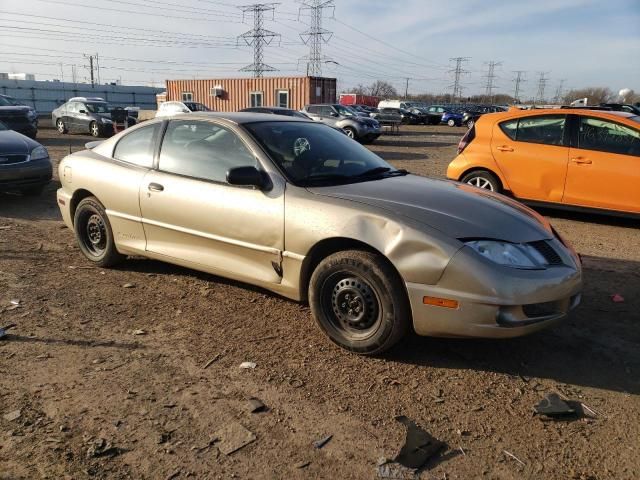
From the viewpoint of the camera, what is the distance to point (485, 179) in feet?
26.1

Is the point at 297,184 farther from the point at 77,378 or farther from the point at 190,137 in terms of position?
the point at 77,378

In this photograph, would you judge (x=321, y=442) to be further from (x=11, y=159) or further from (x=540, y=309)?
(x=11, y=159)

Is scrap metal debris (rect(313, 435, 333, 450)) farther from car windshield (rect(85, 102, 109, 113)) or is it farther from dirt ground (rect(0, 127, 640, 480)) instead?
car windshield (rect(85, 102, 109, 113))

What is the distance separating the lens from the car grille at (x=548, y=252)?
347cm

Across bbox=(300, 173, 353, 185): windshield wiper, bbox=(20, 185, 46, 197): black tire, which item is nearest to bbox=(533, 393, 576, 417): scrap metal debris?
bbox=(300, 173, 353, 185): windshield wiper

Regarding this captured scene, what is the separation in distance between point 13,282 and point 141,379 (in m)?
2.40

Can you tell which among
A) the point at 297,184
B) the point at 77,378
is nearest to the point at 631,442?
the point at 297,184

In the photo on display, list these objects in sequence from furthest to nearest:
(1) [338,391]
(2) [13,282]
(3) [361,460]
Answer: (2) [13,282] → (1) [338,391] → (3) [361,460]

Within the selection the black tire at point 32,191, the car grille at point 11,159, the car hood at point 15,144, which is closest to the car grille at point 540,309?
the car grille at point 11,159

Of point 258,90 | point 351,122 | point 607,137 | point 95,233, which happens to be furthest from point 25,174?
point 258,90

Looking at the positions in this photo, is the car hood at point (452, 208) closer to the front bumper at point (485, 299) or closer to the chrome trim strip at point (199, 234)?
the front bumper at point (485, 299)

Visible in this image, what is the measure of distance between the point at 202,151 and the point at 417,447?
9.47 ft

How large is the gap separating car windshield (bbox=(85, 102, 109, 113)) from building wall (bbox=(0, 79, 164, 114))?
1998 cm

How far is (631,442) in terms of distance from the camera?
2.73 metres
